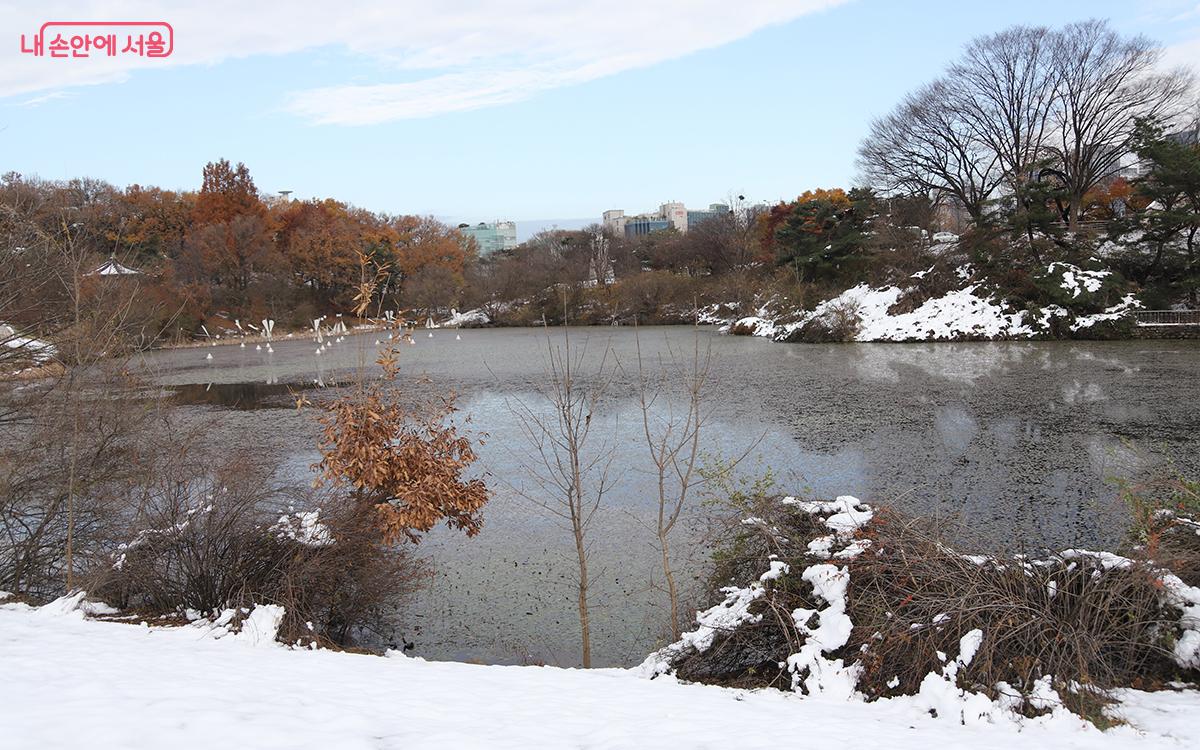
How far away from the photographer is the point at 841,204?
32.8 m

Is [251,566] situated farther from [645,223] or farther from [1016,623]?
[645,223]

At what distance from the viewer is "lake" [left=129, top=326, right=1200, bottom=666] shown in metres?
5.87

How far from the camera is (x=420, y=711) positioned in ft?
11.6

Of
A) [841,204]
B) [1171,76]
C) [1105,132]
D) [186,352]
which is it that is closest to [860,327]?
[841,204]

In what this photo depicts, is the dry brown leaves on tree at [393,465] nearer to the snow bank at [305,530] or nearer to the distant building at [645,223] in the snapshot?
the snow bank at [305,530]

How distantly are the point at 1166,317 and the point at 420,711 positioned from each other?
2486 centimetres

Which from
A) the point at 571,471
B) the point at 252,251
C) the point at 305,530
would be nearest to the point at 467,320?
the point at 252,251

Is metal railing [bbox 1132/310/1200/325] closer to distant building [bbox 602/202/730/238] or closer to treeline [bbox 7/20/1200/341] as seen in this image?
treeline [bbox 7/20/1200/341]

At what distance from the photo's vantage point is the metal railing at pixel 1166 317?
814 inches

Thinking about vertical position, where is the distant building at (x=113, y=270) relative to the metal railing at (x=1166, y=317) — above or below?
above

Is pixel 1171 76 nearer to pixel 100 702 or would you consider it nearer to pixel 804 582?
pixel 804 582

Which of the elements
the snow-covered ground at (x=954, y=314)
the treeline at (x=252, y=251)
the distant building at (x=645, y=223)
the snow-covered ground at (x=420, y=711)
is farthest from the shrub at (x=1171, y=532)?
the distant building at (x=645, y=223)

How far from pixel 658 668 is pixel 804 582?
1.06 meters

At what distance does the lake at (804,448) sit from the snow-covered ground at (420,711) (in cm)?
120
